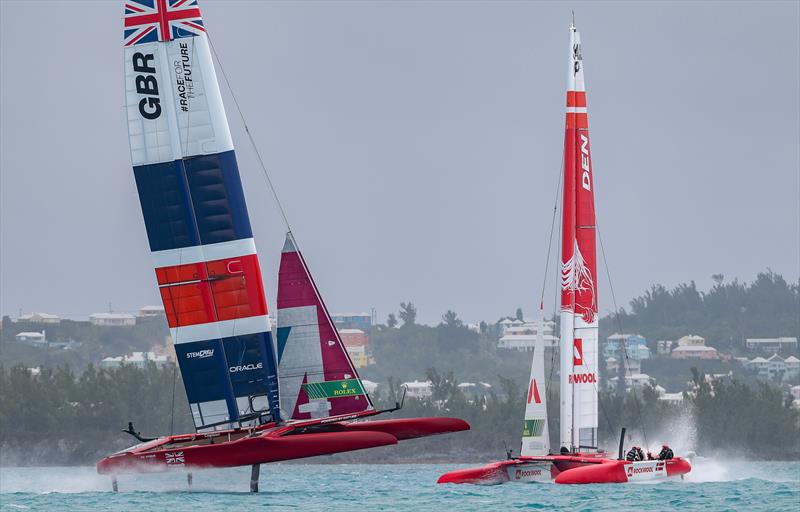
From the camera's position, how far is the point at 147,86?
40.3 metres

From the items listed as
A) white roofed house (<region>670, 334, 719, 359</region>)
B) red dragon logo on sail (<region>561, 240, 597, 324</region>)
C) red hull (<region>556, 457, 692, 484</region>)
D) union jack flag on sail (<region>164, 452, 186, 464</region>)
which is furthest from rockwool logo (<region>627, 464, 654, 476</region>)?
white roofed house (<region>670, 334, 719, 359</region>)

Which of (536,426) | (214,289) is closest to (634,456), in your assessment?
(536,426)

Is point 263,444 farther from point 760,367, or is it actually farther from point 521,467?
point 760,367

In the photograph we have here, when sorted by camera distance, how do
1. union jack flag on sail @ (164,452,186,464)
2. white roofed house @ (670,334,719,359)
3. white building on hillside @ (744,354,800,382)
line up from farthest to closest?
white roofed house @ (670,334,719,359) → white building on hillside @ (744,354,800,382) → union jack flag on sail @ (164,452,186,464)

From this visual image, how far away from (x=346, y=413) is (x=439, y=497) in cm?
583

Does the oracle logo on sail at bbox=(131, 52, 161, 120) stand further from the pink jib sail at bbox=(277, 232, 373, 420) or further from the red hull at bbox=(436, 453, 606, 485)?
the red hull at bbox=(436, 453, 606, 485)

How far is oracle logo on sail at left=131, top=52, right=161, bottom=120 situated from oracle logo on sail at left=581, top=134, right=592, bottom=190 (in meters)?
15.4

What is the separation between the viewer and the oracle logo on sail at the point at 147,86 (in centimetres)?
4022

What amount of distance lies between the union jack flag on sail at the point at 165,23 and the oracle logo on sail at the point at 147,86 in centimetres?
51

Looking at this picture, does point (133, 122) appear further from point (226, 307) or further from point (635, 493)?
point (635, 493)

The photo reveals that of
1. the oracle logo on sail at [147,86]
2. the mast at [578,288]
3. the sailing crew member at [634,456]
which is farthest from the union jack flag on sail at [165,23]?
the sailing crew member at [634,456]

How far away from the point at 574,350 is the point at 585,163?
17.9 feet

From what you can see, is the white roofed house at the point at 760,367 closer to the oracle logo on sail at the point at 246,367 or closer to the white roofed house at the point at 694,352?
the white roofed house at the point at 694,352

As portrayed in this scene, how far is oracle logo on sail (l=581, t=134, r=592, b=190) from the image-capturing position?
51188mm
